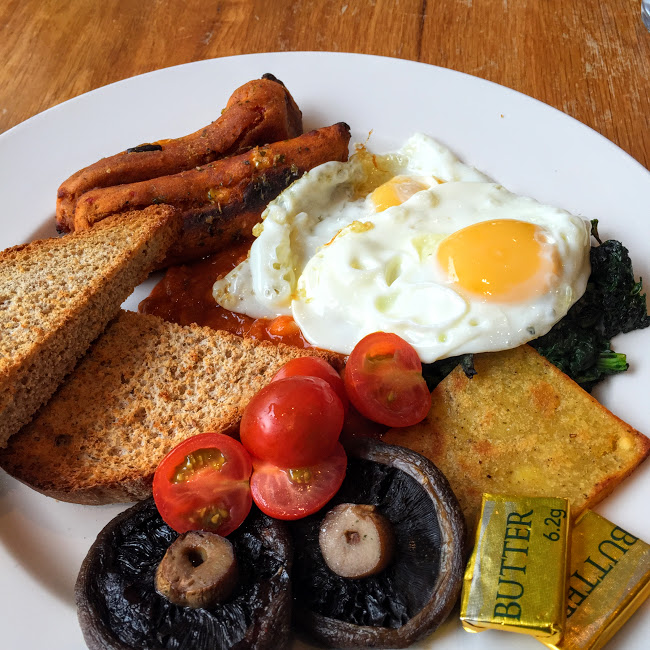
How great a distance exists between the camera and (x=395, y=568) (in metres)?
2.23

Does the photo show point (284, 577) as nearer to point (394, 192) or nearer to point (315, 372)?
point (315, 372)

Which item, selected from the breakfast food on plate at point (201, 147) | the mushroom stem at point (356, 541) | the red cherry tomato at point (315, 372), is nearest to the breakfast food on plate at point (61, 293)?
the breakfast food on plate at point (201, 147)

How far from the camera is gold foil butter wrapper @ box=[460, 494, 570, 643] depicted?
2055 millimetres

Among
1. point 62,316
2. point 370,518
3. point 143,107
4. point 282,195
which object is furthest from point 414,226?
point 143,107

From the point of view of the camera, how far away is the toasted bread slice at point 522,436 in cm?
255

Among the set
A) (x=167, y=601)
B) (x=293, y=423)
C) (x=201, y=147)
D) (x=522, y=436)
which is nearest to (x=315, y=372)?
(x=293, y=423)

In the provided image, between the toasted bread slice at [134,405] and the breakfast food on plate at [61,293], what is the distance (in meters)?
0.11

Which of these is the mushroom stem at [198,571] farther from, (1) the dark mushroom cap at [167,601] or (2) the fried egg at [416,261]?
(2) the fried egg at [416,261]

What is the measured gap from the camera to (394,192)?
353 cm

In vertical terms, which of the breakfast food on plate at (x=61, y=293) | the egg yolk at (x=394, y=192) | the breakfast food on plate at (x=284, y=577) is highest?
the breakfast food on plate at (x=61, y=293)

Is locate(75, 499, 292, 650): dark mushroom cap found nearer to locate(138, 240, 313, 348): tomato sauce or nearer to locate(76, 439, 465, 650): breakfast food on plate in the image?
locate(76, 439, 465, 650): breakfast food on plate

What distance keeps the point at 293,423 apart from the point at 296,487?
0.82 ft

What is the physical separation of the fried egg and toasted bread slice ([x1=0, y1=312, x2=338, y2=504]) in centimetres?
36

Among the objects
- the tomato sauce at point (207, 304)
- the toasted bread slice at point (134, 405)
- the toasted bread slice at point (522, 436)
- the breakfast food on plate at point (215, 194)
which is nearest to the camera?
the toasted bread slice at point (522, 436)
